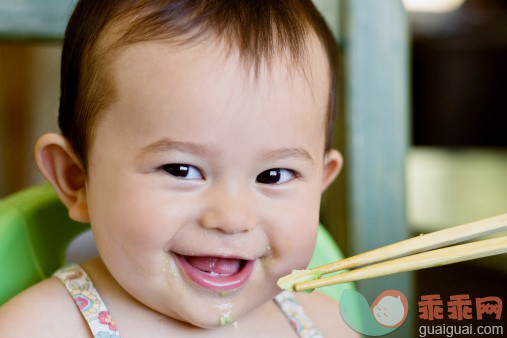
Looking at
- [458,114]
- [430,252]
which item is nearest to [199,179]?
[430,252]

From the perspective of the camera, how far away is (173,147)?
674 millimetres

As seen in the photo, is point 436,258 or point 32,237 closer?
point 436,258

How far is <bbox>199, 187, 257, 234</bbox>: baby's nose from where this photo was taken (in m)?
0.66

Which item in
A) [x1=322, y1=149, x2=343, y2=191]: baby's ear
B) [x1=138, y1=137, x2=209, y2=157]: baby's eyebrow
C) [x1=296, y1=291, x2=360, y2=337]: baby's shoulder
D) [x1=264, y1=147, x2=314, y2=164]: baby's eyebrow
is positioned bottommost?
[x1=296, y1=291, x2=360, y2=337]: baby's shoulder

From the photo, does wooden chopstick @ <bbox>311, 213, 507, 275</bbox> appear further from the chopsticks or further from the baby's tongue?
the baby's tongue

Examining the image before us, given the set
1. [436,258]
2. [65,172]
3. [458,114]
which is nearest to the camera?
[436,258]

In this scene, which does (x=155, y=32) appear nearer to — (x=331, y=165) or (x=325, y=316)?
(x=331, y=165)

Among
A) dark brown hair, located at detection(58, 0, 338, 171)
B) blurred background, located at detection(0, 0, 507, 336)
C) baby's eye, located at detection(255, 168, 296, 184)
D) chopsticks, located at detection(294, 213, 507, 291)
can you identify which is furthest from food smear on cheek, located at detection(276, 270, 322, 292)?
blurred background, located at detection(0, 0, 507, 336)

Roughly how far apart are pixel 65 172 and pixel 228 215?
27 cm

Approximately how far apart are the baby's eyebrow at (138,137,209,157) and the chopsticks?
0.59 ft

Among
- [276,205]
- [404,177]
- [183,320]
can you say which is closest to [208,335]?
[183,320]

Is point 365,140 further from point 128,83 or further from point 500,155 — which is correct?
point 500,155

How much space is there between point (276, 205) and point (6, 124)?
5.08 feet

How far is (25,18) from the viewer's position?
0.93 metres
